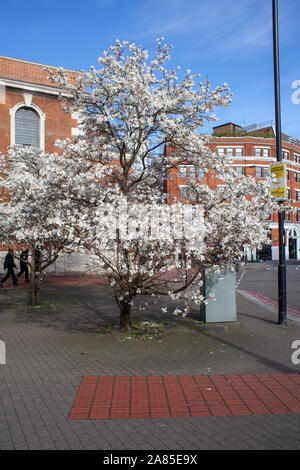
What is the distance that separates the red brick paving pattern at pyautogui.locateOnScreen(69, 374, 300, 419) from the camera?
14.4 feet

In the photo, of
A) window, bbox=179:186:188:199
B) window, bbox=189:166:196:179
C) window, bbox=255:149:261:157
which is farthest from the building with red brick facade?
window, bbox=255:149:261:157

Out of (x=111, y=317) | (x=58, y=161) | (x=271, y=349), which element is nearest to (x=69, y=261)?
(x=111, y=317)

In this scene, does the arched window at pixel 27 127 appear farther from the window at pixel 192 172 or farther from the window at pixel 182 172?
the window at pixel 192 172

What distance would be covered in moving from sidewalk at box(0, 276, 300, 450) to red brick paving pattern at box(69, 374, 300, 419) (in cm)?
2

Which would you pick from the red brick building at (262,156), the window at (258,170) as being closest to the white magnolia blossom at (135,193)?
the red brick building at (262,156)

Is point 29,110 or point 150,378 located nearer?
point 150,378

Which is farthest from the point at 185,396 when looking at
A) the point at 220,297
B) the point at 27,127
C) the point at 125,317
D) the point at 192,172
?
the point at 27,127

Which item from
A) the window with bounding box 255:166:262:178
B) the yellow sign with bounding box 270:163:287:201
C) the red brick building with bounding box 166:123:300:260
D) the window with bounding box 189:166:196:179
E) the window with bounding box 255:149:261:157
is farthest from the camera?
the window with bounding box 255:149:261:157

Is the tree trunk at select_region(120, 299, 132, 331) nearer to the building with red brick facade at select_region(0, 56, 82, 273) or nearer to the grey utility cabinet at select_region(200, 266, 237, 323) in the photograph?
the grey utility cabinet at select_region(200, 266, 237, 323)

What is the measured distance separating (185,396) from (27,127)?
836 inches

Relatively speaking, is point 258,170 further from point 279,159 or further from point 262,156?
point 279,159

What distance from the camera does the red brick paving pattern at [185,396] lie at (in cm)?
439

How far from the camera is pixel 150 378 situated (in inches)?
216

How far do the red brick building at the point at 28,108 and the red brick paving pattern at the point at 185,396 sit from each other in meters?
19.4
